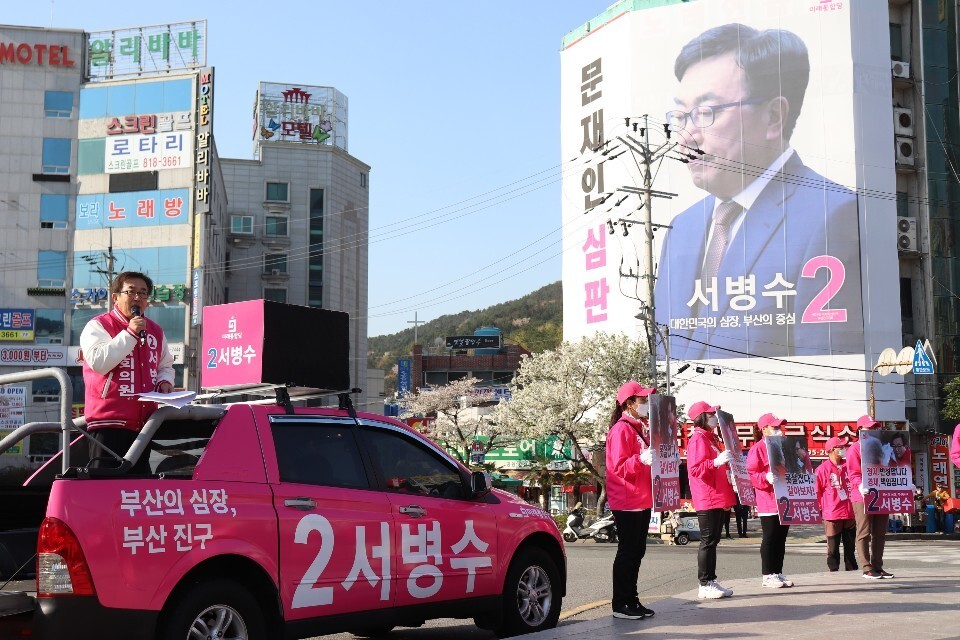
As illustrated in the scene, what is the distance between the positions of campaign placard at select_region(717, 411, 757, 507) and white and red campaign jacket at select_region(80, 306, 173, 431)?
582 cm

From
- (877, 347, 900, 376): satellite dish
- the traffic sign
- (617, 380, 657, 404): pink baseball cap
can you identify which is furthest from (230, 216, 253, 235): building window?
(617, 380, 657, 404): pink baseball cap

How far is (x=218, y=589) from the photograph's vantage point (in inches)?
253

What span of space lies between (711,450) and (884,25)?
2201 inches

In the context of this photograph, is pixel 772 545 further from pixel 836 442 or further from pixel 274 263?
pixel 274 263

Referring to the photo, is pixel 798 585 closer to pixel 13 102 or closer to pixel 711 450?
pixel 711 450

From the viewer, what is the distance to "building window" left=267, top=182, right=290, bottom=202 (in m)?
93.2

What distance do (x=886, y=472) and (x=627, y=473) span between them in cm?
492

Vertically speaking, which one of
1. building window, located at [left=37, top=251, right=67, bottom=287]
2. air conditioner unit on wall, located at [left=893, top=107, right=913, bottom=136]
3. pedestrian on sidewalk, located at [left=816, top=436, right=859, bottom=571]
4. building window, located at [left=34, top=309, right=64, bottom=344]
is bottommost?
pedestrian on sidewalk, located at [left=816, top=436, right=859, bottom=571]

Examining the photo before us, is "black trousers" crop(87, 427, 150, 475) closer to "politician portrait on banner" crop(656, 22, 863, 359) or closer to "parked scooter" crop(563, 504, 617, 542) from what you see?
"parked scooter" crop(563, 504, 617, 542)

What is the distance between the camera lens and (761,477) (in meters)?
11.7

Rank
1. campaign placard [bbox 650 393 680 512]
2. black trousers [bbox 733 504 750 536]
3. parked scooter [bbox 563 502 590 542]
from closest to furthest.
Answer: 1. campaign placard [bbox 650 393 680 512]
2. parked scooter [bbox 563 502 590 542]
3. black trousers [bbox 733 504 750 536]

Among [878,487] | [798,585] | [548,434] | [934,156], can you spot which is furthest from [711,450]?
[934,156]

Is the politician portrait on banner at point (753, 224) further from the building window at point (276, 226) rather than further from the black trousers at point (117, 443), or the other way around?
the black trousers at point (117, 443)

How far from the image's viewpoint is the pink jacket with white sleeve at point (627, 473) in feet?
30.4
